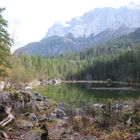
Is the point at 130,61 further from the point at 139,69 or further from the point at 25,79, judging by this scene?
the point at 25,79

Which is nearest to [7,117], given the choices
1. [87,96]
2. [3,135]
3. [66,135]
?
[3,135]

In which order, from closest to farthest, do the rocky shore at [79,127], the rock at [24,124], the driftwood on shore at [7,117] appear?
the rocky shore at [79,127] < the driftwood on shore at [7,117] < the rock at [24,124]

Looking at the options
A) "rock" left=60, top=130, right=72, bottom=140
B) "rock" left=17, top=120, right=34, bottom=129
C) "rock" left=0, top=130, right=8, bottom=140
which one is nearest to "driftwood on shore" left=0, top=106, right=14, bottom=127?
"rock" left=17, top=120, right=34, bottom=129

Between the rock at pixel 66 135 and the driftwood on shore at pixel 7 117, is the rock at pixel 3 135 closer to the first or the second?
the driftwood on shore at pixel 7 117

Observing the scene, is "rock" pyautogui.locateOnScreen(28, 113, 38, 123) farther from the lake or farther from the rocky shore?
the lake

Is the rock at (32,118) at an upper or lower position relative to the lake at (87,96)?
upper

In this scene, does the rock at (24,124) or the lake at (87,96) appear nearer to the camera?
the rock at (24,124)

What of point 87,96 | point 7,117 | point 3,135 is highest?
point 7,117

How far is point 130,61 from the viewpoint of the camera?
198875 mm

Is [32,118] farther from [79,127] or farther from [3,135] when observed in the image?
[3,135]

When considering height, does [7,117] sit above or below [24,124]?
above

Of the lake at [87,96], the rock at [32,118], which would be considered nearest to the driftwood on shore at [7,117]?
the rock at [32,118]

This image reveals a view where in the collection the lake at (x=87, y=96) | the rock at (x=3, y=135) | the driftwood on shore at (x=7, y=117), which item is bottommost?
the lake at (x=87, y=96)

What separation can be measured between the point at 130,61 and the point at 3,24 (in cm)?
15439
